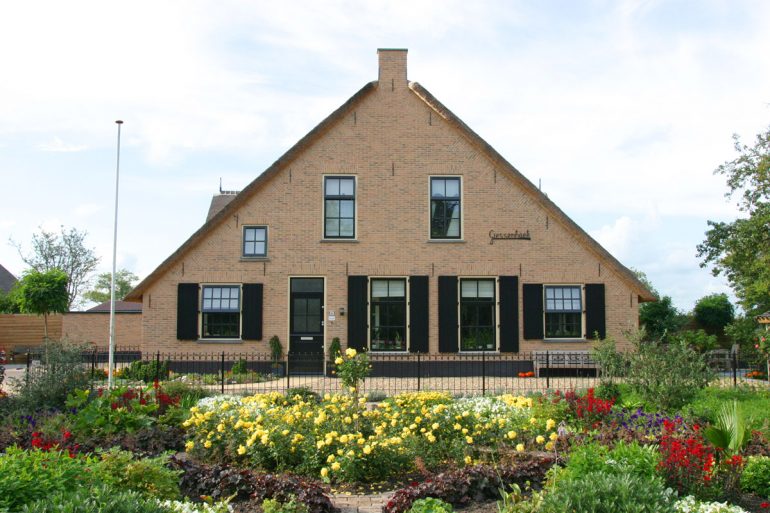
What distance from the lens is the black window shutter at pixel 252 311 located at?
1945cm

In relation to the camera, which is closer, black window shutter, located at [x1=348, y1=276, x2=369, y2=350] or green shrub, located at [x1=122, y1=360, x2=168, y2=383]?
green shrub, located at [x1=122, y1=360, x2=168, y2=383]

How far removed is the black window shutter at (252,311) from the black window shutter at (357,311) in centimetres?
254

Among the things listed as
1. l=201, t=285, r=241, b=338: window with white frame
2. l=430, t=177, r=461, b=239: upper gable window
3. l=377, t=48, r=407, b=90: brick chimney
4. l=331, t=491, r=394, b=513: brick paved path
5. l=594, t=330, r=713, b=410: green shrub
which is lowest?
l=331, t=491, r=394, b=513: brick paved path

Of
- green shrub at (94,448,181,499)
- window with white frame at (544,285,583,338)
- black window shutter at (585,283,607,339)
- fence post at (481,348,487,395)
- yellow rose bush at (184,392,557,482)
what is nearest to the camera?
green shrub at (94,448,181,499)

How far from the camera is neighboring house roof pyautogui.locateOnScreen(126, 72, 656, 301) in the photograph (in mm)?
19609

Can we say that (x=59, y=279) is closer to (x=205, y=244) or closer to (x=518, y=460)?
(x=205, y=244)

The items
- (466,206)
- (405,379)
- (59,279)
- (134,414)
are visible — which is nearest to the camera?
(134,414)

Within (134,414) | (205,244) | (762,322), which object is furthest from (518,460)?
(762,322)

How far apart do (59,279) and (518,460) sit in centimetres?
2595

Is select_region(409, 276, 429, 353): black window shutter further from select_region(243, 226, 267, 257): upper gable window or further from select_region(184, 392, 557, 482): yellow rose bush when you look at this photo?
select_region(184, 392, 557, 482): yellow rose bush

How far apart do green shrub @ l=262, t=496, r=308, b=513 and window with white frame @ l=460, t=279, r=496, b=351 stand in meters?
14.0

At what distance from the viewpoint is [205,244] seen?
19.8 metres

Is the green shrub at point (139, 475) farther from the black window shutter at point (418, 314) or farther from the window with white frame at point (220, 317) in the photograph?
the window with white frame at point (220, 317)

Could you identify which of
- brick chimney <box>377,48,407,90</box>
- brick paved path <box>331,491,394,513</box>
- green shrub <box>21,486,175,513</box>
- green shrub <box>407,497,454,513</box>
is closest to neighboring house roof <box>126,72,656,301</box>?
brick chimney <box>377,48,407,90</box>
